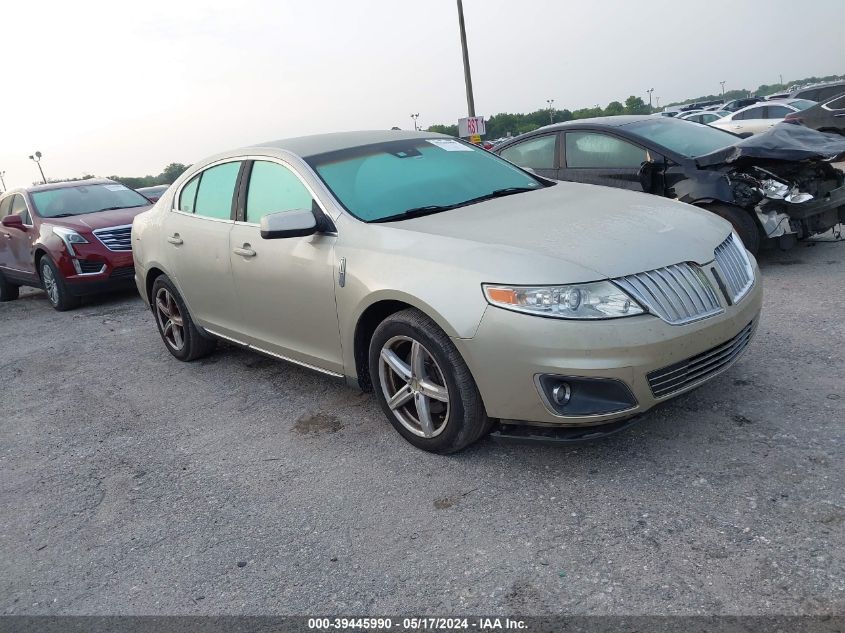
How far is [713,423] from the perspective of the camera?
3.56 metres

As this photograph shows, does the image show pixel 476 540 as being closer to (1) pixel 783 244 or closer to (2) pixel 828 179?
(1) pixel 783 244

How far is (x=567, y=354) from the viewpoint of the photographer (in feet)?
9.75

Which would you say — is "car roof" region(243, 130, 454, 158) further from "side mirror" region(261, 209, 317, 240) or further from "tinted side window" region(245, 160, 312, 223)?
"side mirror" region(261, 209, 317, 240)

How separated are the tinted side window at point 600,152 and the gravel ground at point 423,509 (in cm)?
265

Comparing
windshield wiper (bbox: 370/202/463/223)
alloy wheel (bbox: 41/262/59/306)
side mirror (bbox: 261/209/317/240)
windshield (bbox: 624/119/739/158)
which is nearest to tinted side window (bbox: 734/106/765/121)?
windshield (bbox: 624/119/739/158)

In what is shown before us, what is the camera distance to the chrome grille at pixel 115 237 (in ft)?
28.9

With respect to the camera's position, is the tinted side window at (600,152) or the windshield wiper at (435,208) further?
the tinted side window at (600,152)

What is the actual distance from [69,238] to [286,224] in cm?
615

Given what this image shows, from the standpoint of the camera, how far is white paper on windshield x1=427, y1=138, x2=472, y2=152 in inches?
184

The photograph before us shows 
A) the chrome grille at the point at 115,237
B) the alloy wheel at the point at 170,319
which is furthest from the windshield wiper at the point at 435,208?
the chrome grille at the point at 115,237

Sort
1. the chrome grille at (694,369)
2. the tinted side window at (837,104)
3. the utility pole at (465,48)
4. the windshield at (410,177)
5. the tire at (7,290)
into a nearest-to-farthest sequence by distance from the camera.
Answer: the chrome grille at (694,369), the windshield at (410,177), the tire at (7,290), the tinted side window at (837,104), the utility pole at (465,48)

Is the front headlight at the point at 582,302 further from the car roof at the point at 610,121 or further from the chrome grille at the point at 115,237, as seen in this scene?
the chrome grille at the point at 115,237

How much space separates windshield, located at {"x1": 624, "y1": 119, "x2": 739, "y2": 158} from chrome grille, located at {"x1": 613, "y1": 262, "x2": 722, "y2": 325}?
3.83m

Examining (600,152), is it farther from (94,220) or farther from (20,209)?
(20,209)
